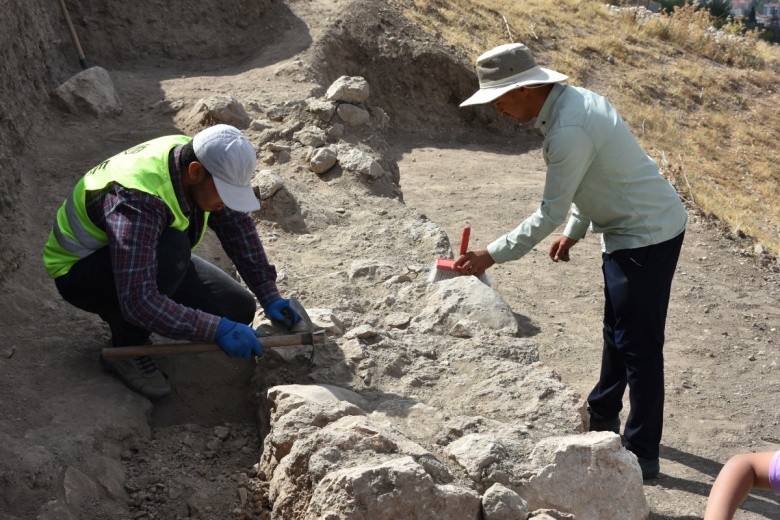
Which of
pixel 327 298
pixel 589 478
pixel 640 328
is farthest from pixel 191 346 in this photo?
pixel 640 328

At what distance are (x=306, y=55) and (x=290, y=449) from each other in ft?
19.9

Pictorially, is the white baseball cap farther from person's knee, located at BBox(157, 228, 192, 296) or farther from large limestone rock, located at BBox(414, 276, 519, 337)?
large limestone rock, located at BBox(414, 276, 519, 337)

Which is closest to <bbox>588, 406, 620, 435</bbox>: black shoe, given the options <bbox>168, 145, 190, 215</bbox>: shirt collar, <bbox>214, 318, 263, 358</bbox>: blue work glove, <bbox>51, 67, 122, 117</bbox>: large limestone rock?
<bbox>214, 318, 263, 358</bbox>: blue work glove

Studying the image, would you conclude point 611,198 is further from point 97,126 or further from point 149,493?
point 97,126

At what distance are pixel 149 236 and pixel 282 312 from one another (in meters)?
0.74

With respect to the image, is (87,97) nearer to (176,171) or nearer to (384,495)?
(176,171)

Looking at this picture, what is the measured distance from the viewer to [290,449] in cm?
275

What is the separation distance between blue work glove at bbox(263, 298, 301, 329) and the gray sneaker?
19.9 inches

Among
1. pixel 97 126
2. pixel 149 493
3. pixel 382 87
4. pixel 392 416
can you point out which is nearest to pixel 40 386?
pixel 149 493

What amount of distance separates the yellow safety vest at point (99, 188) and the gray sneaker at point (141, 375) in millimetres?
419

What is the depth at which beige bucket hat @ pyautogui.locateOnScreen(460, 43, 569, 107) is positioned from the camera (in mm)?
3213

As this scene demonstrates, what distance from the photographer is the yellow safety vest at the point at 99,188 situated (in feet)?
9.82

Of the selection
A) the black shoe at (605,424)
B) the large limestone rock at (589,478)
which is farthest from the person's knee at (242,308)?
the black shoe at (605,424)

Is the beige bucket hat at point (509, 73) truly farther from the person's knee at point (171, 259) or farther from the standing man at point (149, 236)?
the person's knee at point (171, 259)
